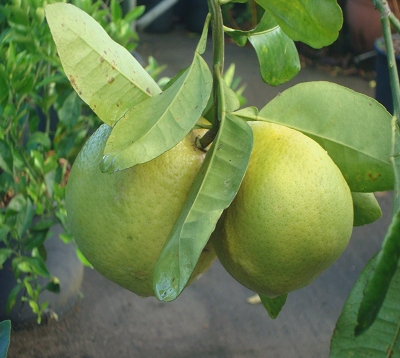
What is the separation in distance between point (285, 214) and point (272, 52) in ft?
0.63

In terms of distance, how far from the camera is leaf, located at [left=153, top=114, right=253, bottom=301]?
33 cm

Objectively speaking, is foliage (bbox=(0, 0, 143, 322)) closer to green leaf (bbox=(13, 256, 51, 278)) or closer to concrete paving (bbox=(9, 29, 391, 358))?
green leaf (bbox=(13, 256, 51, 278))

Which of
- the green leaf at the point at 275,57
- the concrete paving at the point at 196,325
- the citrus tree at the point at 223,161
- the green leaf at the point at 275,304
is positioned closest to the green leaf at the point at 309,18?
the citrus tree at the point at 223,161

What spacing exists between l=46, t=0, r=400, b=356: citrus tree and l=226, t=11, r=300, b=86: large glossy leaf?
0.23 feet

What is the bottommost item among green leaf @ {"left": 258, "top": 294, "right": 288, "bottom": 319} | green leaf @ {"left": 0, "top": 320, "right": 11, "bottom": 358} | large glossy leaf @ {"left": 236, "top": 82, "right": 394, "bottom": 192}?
green leaf @ {"left": 258, "top": 294, "right": 288, "bottom": 319}

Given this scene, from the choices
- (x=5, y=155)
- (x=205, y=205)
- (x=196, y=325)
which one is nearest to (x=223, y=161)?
(x=205, y=205)

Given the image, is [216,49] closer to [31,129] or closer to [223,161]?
[223,161]

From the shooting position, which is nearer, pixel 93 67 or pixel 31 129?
pixel 93 67

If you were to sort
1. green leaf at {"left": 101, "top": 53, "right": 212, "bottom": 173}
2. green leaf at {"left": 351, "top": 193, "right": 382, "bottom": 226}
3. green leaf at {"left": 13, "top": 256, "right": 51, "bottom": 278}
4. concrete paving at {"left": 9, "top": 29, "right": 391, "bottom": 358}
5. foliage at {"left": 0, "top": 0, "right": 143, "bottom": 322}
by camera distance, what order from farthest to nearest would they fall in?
concrete paving at {"left": 9, "top": 29, "right": 391, "bottom": 358}
green leaf at {"left": 13, "top": 256, "right": 51, "bottom": 278}
foliage at {"left": 0, "top": 0, "right": 143, "bottom": 322}
green leaf at {"left": 351, "top": 193, "right": 382, "bottom": 226}
green leaf at {"left": 101, "top": 53, "right": 212, "bottom": 173}

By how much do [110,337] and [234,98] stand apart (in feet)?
4.66

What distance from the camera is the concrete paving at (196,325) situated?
1632 mm

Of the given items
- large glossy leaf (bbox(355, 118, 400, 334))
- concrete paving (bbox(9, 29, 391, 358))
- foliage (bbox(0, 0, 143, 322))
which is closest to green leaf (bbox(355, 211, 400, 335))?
large glossy leaf (bbox(355, 118, 400, 334))

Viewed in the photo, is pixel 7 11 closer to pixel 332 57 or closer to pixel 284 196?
pixel 284 196

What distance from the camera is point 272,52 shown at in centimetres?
51
